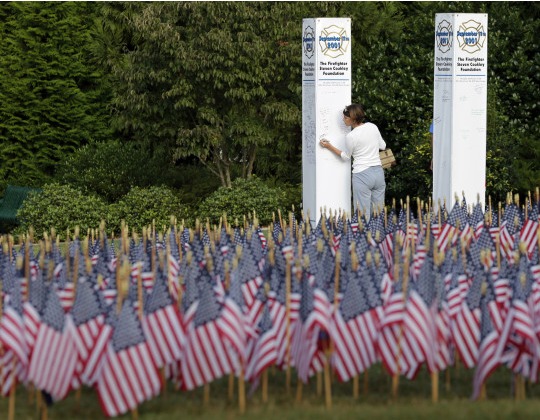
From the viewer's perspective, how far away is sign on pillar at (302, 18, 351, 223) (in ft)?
61.9

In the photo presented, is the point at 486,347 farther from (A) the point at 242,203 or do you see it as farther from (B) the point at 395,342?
(A) the point at 242,203

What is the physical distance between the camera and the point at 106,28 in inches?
1063

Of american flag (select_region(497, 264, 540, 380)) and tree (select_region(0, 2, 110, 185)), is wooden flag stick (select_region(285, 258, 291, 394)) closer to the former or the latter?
american flag (select_region(497, 264, 540, 380))

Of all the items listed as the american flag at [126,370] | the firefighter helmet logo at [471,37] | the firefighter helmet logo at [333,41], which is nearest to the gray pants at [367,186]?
the firefighter helmet logo at [333,41]

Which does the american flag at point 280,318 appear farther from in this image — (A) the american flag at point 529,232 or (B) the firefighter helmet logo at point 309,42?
(B) the firefighter helmet logo at point 309,42

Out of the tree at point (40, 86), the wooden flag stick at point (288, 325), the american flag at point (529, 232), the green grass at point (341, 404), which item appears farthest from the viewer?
the tree at point (40, 86)

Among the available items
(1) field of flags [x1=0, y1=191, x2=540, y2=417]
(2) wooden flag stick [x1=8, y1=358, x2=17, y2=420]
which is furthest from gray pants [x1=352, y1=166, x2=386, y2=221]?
(2) wooden flag stick [x1=8, y1=358, x2=17, y2=420]

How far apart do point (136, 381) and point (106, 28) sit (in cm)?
1816

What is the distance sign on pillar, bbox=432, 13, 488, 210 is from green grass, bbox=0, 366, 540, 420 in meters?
8.11

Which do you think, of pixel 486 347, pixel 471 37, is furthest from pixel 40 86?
pixel 486 347

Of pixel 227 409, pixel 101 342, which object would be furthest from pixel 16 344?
pixel 227 409

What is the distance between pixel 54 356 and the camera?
9.82 metres

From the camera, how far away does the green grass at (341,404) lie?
31.4 feet

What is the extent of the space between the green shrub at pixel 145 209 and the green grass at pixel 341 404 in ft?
35.4
